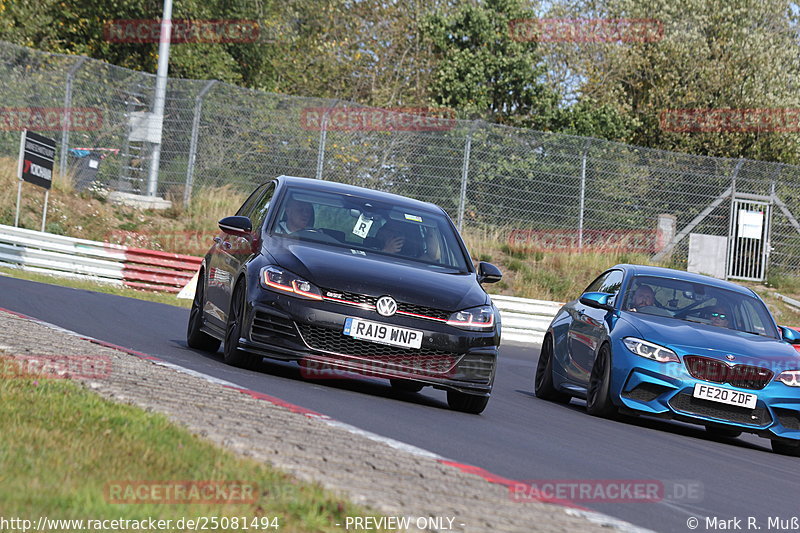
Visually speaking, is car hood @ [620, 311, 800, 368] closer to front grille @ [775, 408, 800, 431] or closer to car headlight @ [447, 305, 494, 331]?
front grille @ [775, 408, 800, 431]

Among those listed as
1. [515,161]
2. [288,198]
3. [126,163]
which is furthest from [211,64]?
[288,198]

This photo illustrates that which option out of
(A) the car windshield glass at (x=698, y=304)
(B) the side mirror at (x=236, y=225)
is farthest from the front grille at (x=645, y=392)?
(B) the side mirror at (x=236, y=225)

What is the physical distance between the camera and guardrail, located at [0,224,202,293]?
81.9 ft

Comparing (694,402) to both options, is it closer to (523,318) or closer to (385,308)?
(385,308)

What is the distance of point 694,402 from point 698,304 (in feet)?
5.47

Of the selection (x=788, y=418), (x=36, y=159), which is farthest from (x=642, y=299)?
(x=36, y=159)

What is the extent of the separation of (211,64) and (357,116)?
36.8 feet

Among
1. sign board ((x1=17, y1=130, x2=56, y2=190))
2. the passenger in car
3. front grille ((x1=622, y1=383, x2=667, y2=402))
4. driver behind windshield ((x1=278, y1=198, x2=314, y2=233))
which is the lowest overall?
front grille ((x1=622, y1=383, x2=667, y2=402))

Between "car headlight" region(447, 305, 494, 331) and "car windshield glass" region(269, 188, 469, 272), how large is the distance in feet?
2.78

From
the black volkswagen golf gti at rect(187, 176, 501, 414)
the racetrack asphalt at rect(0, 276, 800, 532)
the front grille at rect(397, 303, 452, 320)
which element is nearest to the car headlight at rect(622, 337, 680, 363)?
the racetrack asphalt at rect(0, 276, 800, 532)

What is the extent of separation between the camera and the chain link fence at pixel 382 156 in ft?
88.3

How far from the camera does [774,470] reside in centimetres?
923

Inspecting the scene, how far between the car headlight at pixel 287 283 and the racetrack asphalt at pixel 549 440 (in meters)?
0.66

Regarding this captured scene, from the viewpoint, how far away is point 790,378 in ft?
35.7
